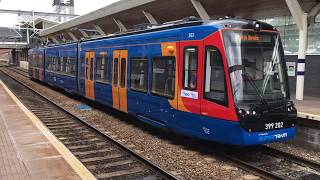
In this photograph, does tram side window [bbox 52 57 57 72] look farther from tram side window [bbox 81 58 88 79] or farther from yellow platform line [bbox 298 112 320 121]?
yellow platform line [bbox 298 112 320 121]

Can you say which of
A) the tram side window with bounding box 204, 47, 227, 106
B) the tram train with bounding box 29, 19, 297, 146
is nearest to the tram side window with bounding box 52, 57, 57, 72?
the tram train with bounding box 29, 19, 297, 146

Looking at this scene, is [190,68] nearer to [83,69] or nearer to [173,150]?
[173,150]

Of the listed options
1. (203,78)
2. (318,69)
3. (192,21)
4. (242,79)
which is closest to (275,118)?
(242,79)

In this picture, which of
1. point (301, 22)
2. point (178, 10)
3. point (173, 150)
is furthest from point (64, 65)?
point (173, 150)

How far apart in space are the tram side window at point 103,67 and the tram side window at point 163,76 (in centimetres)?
363

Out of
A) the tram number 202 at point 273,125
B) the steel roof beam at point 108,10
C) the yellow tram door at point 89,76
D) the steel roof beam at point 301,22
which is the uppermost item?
the steel roof beam at point 108,10

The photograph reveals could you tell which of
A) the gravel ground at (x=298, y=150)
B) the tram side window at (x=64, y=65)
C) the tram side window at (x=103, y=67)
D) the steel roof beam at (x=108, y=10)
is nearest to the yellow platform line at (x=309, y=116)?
the gravel ground at (x=298, y=150)

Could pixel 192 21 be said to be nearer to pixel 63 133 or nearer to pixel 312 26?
pixel 63 133

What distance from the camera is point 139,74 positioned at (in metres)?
11.5

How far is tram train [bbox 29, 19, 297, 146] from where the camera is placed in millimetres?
8047

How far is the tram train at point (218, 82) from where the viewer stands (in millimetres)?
8047

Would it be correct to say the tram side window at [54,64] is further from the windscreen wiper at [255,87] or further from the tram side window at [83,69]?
the windscreen wiper at [255,87]

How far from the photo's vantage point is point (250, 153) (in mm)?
9289

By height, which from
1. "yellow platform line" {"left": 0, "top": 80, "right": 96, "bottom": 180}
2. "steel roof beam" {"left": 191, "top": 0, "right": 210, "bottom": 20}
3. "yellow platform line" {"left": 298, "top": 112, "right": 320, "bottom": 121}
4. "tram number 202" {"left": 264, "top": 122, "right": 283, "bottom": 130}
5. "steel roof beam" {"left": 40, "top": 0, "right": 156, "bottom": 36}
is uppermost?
"steel roof beam" {"left": 40, "top": 0, "right": 156, "bottom": 36}
